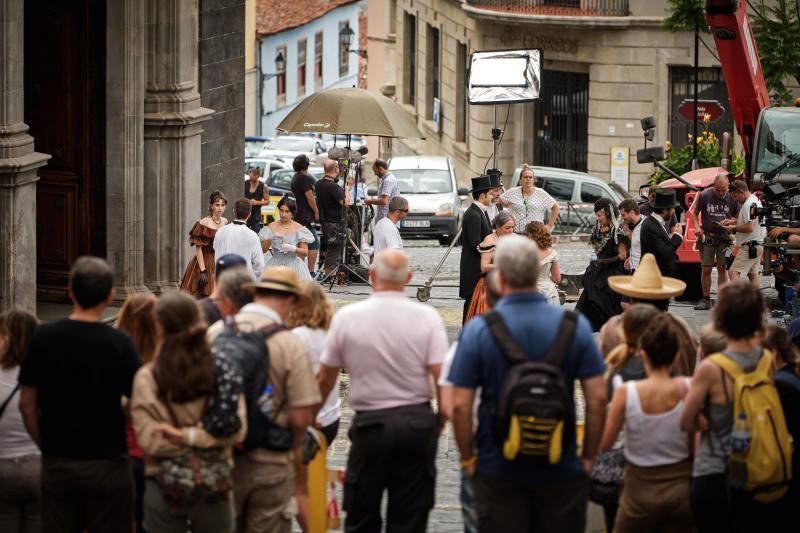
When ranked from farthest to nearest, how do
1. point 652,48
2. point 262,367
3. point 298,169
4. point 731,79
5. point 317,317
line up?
1. point 652,48
2. point 731,79
3. point 298,169
4. point 317,317
5. point 262,367

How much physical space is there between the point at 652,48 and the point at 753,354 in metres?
35.3

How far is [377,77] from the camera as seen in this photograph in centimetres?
6156

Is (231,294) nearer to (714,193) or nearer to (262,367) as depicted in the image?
(262,367)

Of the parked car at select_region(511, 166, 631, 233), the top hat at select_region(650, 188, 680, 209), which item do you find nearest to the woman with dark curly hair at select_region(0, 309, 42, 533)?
the top hat at select_region(650, 188, 680, 209)

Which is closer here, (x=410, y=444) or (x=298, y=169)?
(x=410, y=444)

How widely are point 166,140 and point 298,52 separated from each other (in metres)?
51.8

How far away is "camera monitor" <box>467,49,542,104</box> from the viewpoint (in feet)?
68.7

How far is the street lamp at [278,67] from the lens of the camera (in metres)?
66.0

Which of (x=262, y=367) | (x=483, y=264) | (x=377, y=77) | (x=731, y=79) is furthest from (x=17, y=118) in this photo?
(x=377, y=77)

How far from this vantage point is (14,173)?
14.7 m

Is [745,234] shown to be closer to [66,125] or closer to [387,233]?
[387,233]

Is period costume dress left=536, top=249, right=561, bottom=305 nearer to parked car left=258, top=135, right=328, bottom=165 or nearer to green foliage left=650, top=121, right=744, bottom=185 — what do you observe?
green foliage left=650, top=121, right=744, bottom=185

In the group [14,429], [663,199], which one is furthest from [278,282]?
[663,199]

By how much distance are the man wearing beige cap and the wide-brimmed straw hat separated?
0.46ft
